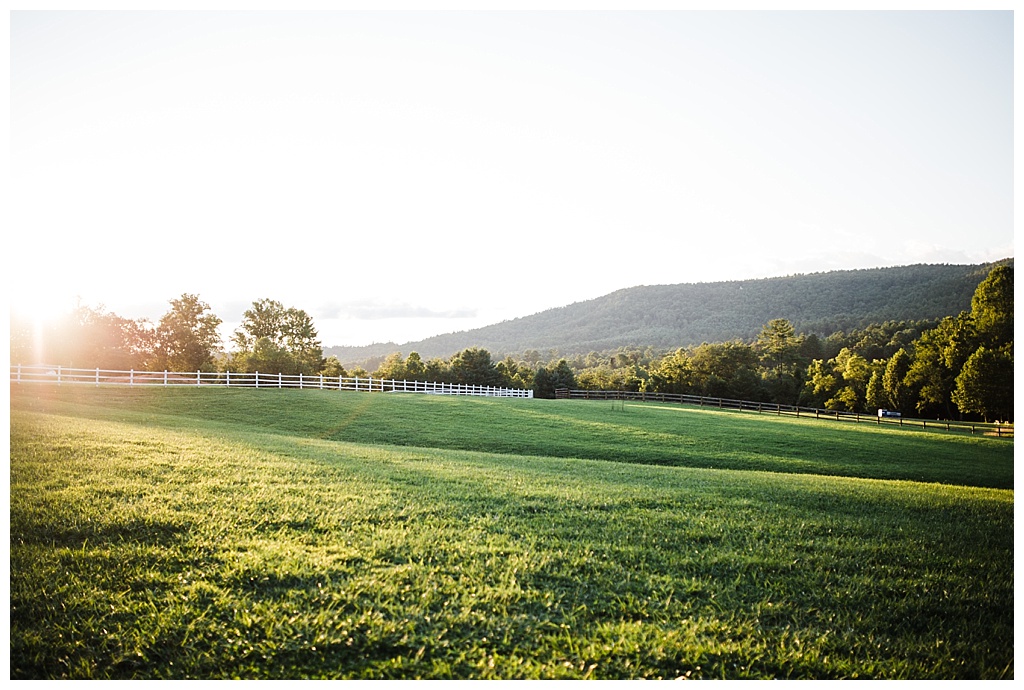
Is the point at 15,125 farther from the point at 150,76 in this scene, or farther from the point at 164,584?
the point at 164,584

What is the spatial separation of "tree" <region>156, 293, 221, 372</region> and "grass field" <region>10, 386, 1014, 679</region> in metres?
2.47

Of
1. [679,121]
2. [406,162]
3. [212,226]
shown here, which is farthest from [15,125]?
[679,121]

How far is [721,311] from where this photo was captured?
1441cm

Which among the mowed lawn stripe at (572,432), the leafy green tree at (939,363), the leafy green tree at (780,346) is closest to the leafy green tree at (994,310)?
the leafy green tree at (939,363)

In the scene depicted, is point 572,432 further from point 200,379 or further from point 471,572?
point 471,572

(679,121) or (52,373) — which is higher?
(679,121)

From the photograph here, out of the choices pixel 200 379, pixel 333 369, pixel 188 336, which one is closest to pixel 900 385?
pixel 333 369

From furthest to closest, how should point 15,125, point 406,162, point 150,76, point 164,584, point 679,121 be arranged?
point 406,162 < point 679,121 < point 150,76 < point 15,125 < point 164,584

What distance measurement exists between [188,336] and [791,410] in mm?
13343

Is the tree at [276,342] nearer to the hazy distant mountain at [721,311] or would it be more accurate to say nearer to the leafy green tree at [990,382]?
the hazy distant mountain at [721,311]

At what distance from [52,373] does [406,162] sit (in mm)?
5849

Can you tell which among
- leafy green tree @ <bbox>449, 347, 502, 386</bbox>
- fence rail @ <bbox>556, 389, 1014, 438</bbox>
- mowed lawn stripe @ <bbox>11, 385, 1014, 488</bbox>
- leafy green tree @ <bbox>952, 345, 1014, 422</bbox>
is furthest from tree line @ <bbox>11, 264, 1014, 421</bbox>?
leafy green tree @ <bbox>449, 347, 502, 386</bbox>

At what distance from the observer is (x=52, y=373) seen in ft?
27.2

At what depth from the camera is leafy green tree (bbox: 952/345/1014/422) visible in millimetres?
6641
